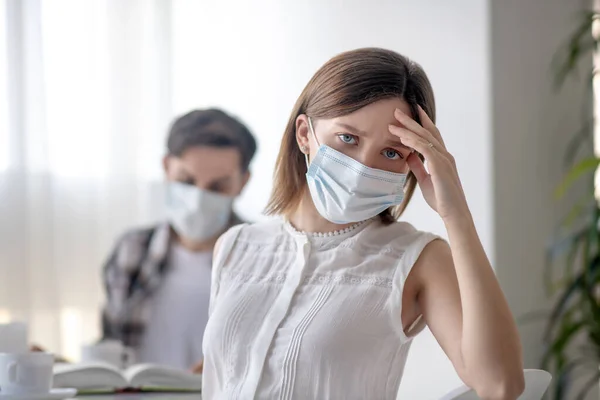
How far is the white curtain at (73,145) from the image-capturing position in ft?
10.3

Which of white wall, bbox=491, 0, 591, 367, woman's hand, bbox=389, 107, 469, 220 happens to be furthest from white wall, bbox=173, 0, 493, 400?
woman's hand, bbox=389, 107, 469, 220

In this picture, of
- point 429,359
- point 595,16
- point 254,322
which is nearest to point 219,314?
point 254,322

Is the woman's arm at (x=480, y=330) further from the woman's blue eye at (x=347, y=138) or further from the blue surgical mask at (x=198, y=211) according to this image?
the blue surgical mask at (x=198, y=211)

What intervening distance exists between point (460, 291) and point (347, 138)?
0.80 feet

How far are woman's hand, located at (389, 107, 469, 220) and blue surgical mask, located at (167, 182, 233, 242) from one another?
5.46ft

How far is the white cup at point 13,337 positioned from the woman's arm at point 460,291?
651 mm

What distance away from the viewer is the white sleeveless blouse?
112 cm

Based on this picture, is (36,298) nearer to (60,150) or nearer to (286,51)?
(60,150)

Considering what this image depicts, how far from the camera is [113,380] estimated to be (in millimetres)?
1510

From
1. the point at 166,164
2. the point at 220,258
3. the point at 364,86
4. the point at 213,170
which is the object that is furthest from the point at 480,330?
the point at 166,164

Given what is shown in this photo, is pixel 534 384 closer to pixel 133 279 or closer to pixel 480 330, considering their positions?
Answer: pixel 480 330

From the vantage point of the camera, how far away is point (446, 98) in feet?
7.59

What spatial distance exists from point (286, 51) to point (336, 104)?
1.49 m

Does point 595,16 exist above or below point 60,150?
above
